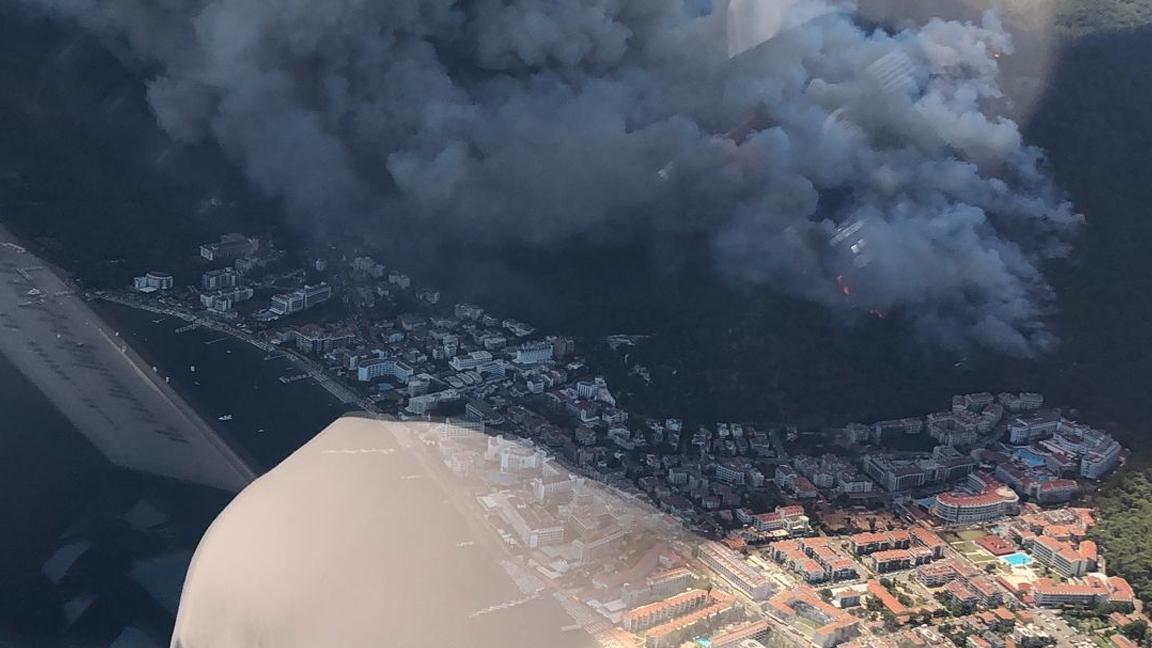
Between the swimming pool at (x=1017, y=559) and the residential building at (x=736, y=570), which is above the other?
the residential building at (x=736, y=570)

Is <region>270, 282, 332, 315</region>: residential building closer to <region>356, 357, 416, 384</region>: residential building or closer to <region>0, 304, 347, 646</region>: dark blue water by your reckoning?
<region>0, 304, 347, 646</region>: dark blue water

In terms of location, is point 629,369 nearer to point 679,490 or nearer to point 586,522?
point 679,490

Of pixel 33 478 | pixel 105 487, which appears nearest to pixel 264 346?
pixel 105 487

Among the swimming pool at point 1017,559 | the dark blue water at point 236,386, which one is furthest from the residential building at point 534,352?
the swimming pool at point 1017,559

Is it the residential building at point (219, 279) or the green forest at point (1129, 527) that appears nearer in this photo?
the green forest at point (1129, 527)

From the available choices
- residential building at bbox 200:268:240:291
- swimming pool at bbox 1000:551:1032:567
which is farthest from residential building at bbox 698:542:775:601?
residential building at bbox 200:268:240:291

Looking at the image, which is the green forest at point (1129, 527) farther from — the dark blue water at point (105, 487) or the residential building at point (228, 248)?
the residential building at point (228, 248)

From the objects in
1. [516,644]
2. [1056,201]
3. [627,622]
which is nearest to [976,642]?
[627,622]
